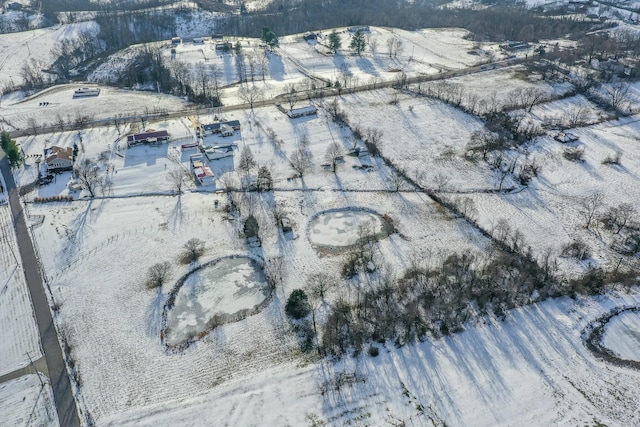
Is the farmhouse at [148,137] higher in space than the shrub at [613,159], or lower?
higher

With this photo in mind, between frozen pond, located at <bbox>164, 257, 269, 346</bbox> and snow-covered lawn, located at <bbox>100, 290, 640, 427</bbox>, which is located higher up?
frozen pond, located at <bbox>164, 257, 269, 346</bbox>

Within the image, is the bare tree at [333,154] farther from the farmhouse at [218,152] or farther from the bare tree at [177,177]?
the bare tree at [177,177]

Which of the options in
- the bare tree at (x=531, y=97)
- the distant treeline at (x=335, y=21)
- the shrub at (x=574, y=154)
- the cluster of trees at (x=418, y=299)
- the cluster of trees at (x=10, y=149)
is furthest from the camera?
the distant treeline at (x=335, y=21)

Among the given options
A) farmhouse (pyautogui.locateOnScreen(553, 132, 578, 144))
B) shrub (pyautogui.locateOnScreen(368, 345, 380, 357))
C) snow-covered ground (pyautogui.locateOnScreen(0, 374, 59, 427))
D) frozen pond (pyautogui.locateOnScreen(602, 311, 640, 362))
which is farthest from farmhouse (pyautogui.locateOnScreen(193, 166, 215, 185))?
farmhouse (pyautogui.locateOnScreen(553, 132, 578, 144))

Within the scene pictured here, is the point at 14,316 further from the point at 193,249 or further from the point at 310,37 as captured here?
the point at 310,37

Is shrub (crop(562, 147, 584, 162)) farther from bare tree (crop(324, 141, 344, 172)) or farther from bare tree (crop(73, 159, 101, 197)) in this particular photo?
bare tree (crop(73, 159, 101, 197))

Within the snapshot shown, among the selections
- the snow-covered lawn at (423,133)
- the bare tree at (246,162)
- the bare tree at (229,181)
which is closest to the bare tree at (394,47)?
the snow-covered lawn at (423,133)
